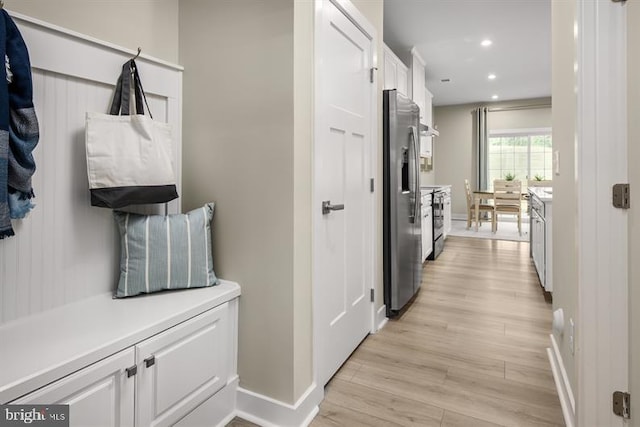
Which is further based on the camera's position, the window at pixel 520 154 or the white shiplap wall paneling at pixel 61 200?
the window at pixel 520 154

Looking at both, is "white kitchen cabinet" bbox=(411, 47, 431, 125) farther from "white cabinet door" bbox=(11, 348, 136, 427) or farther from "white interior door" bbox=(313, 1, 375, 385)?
"white cabinet door" bbox=(11, 348, 136, 427)

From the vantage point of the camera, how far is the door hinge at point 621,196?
123cm

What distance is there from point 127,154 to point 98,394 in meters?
0.89

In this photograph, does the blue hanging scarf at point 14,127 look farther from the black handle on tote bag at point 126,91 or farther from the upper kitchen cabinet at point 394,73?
the upper kitchen cabinet at point 394,73

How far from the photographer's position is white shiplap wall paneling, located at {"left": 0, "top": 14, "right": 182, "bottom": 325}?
1339 millimetres

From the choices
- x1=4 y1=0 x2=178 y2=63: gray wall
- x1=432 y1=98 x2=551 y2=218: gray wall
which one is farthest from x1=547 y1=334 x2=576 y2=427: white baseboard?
x1=432 y1=98 x2=551 y2=218: gray wall

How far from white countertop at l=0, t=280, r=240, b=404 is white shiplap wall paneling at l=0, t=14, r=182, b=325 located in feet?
0.31

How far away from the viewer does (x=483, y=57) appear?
17.6 feet

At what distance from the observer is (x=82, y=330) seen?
126cm

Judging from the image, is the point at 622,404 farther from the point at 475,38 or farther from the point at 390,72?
the point at 475,38

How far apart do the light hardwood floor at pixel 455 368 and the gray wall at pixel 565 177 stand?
0.94 feet

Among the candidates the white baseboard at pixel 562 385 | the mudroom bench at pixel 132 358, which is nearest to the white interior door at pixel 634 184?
the white baseboard at pixel 562 385

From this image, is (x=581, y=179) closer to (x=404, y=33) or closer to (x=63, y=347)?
(x=63, y=347)

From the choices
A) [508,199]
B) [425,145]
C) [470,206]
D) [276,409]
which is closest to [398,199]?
[276,409]
